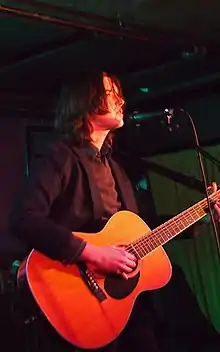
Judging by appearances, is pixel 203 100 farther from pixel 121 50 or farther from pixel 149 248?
pixel 149 248

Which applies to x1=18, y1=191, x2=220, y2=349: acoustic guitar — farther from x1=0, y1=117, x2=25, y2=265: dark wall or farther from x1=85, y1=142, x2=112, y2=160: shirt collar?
x1=0, y1=117, x2=25, y2=265: dark wall

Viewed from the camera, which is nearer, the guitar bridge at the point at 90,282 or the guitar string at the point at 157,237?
the guitar bridge at the point at 90,282

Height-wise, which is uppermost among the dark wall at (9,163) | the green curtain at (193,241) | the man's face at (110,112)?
the man's face at (110,112)

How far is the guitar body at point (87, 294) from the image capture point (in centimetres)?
222

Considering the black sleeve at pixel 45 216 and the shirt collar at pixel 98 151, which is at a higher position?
the shirt collar at pixel 98 151

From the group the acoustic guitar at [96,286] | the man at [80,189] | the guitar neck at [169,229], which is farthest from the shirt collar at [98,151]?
the guitar neck at [169,229]

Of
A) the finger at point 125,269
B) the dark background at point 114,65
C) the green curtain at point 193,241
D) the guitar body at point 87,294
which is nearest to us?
the guitar body at point 87,294

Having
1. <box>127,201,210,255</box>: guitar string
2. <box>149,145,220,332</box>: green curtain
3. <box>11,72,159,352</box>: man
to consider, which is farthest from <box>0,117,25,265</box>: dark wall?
<box>127,201,210,255</box>: guitar string

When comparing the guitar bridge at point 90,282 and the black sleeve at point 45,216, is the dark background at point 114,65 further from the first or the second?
the guitar bridge at point 90,282

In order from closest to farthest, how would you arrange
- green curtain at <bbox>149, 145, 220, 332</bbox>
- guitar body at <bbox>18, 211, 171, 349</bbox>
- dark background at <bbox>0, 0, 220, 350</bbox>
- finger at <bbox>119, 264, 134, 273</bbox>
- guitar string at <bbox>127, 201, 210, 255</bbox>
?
guitar body at <bbox>18, 211, 171, 349</bbox> < finger at <bbox>119, 264, 134, 273</bbox> < guitar string at <bbox>127, 201, 210, 255</bbox> < dark background at <bbox>0, 0, 220, 350</bbox> < green curtain at <bbox>149, 145, 220, 332</bbox>

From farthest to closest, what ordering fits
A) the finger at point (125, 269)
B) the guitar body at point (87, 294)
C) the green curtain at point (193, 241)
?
the green curtain at point (193, 241)
the finger at point (125, 269)
the guitar body at point (87, 294)

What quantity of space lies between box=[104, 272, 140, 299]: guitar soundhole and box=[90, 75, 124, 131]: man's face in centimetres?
63

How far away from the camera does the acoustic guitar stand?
7.30ft

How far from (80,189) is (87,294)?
405 millimetres
